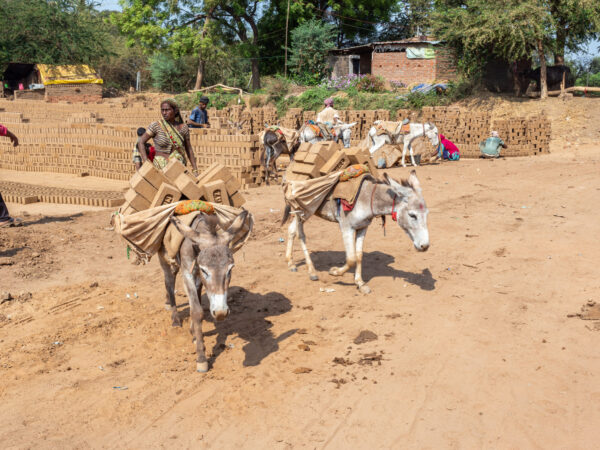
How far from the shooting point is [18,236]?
9.60m

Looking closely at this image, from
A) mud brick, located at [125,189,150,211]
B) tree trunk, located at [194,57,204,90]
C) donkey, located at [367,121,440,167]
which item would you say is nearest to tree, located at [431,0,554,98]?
donkey, located at [367,121,440,167]

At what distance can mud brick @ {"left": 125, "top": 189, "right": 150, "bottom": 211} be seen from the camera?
579cm

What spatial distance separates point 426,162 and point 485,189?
17.8ft

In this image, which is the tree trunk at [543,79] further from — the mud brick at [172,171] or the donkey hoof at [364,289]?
the mud brick at [172,171]

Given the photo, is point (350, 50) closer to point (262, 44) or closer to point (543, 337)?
point (262, 44)

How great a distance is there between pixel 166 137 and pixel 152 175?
130cm

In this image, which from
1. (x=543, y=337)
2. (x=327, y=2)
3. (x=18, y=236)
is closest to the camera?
(x=543, y=337)

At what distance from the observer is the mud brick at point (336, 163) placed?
7312 millimetres

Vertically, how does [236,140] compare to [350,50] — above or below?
below

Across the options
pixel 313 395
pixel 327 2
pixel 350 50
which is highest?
pixel 327 2

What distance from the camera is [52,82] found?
3672cm

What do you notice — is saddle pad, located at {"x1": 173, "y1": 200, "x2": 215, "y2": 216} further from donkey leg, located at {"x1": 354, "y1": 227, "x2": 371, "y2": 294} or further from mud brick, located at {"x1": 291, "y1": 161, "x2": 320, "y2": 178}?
donkey leg, located at {"x1": 354, "y1": 227, "x2": 371, "y2": 294}

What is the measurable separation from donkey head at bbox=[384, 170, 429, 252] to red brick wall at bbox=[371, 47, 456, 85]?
29.7 m

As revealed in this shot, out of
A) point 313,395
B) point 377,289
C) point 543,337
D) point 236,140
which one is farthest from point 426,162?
point 313,395
